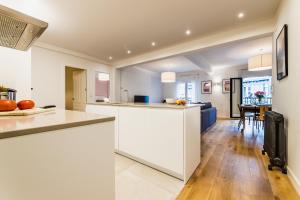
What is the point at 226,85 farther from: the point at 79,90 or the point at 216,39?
the point at 79,90

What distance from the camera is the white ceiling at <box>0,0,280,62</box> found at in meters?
2.62

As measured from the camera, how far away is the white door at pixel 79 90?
5.76m

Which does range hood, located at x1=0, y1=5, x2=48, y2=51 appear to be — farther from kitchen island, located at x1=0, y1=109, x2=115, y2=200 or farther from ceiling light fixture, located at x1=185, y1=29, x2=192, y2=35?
ceiling light fixture, located at x1=185, y1=29, x2=192, y2=35

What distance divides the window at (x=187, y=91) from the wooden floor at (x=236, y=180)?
21.2 feet

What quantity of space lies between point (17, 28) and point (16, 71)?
1.10m

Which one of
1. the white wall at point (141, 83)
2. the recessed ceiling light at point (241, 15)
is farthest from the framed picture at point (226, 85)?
the recessed ceiling light at point (241, 15)

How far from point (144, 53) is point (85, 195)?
5.09 metres

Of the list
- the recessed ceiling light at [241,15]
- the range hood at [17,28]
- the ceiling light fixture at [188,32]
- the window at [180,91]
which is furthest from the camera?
the window at [180,91]

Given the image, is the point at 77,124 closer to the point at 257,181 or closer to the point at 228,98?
the point at 257,181

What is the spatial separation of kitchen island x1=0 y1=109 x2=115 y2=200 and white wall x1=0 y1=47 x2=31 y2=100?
157cm

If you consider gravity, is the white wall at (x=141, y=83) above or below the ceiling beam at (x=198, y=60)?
below

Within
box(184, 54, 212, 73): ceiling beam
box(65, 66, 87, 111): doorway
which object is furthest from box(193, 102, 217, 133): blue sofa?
box(65, 66, 87, 111): doorway

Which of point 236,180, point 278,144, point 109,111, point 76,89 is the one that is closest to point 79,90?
point 76,89

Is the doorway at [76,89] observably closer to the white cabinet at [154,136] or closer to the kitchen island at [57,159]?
the white cabinet at [154,136]
